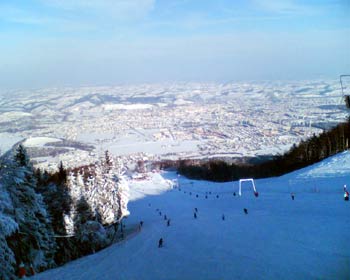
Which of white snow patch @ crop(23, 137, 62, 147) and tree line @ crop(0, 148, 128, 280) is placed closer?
tree line @ crop(0, 148, 128, 280)

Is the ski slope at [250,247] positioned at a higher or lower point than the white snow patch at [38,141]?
higher

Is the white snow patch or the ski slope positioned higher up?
the ski slope

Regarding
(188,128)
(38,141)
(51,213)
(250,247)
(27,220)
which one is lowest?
(38,141)

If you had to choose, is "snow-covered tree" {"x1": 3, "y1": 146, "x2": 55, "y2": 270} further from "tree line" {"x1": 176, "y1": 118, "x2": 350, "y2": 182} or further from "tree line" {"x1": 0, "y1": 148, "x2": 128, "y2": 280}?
"tree line" {"x1": 176, "y1": 118, "x2": 350, "y2": 182}

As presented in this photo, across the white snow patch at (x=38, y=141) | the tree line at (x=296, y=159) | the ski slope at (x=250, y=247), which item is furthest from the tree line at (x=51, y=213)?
the white snow patch at (x=38, y=141)

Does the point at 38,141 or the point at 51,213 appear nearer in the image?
the point at 51,213

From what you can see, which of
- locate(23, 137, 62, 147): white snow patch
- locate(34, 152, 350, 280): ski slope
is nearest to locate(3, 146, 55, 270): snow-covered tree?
locate(34, 152, 350, 280): ski slope

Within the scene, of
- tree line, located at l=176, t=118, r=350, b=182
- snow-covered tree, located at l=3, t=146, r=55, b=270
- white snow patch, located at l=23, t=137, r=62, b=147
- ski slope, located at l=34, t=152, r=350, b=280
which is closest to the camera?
ski slope, located at l=34, t=152, r=350, b=280

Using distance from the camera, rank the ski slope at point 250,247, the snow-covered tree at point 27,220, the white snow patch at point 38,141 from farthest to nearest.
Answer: the white snow patch at point 38,141 → the snow-covered tree at point 27,220 → the ski slope at point 250,247

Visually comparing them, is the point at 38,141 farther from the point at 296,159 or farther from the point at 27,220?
the point at 27,220

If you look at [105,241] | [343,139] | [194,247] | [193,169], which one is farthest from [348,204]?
[193,169]

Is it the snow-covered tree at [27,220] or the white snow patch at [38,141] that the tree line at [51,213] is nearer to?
the snow-covered tree at [27,220]

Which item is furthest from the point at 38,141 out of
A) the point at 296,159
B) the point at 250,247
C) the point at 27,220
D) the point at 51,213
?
the point at 250,247
